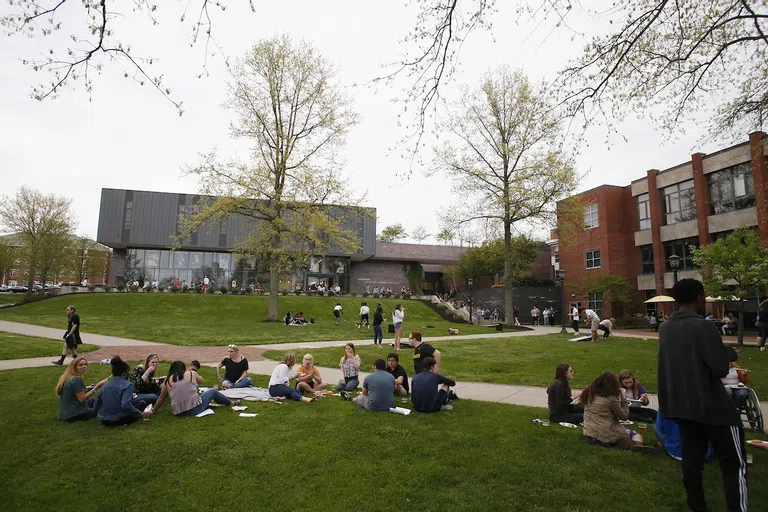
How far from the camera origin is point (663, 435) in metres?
5.24

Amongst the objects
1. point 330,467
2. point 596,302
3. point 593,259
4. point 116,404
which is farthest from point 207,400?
point 593,259

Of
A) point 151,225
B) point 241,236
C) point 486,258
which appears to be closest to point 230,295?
point 241,236

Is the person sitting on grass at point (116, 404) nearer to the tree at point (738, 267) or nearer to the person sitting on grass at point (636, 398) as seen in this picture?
the person sitting on grass at point (636, 398)

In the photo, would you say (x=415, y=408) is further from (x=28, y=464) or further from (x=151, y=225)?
(x=151, y=225)

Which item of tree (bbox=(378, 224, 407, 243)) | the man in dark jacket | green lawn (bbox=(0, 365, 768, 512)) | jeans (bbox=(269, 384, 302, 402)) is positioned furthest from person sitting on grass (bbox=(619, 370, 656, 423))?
tree (bbox=(378, 224, 407, 243))

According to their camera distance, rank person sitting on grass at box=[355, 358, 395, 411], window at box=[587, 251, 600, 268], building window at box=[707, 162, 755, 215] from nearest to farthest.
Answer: person sitting on grass at box=[355, 358, 395, 411] < building window at box=[707, 162, 755, 215] < window at box=[587, 251, 600, 268]

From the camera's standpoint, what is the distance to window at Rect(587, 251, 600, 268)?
38.2 meters

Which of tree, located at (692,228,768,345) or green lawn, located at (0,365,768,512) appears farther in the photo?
tree, located at (692,228,768,345)

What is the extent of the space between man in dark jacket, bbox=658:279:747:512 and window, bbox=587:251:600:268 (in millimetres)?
37662

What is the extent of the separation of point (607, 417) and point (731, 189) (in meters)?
31.3

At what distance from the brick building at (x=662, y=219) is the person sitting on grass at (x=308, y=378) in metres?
24.0

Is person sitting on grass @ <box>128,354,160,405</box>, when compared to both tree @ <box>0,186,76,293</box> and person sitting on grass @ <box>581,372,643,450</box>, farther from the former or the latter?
tree @ <box>0,186,76,293</box>

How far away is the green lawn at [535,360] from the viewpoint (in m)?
10.9

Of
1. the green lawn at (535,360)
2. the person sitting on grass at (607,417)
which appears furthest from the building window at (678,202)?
the person sitting on grass at (607,417)
